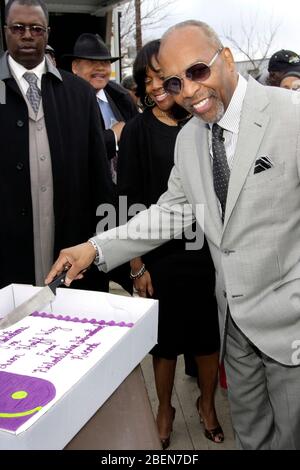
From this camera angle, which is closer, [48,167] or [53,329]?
[53,329]

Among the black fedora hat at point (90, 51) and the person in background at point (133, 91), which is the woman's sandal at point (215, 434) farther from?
the black fedora hat at point (90, 51)

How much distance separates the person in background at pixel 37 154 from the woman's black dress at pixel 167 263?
0.19 meters

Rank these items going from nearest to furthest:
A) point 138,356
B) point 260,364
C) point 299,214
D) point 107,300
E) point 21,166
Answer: point 138,356 → point 107,300 → point 299,214 → point 260,364 → point 21,166

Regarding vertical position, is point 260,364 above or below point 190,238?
below

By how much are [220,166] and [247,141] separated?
0.46 feet

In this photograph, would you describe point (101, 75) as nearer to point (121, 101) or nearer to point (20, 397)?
point (121, 101)

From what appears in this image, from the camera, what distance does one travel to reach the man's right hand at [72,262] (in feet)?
5.12

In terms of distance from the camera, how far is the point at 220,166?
65.7 inches

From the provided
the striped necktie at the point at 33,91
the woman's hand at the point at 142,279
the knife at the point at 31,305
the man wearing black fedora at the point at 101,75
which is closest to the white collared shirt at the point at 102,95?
the man wearing black fedora at the point at 101,75

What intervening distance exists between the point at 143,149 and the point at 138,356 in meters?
1.37

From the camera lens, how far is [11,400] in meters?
0.99

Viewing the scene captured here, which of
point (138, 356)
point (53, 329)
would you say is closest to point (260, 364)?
point (138, 356)
